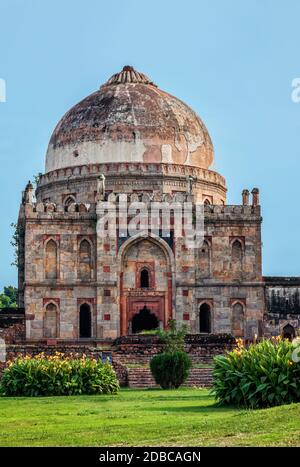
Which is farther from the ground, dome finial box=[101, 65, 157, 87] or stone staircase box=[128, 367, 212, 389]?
dome finial box=[101, 65, 157, 87]

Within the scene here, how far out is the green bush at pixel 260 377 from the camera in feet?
76.5

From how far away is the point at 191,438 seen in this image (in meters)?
17.9

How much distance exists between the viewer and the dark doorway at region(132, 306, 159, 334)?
165ft

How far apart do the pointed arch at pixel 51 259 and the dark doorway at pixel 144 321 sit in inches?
156

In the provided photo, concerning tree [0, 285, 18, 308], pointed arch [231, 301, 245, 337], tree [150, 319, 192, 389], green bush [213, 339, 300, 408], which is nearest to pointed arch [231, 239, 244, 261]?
pointed arch [231, 301, 245, 337]

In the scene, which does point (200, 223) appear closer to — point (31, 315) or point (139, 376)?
point (31, 315)

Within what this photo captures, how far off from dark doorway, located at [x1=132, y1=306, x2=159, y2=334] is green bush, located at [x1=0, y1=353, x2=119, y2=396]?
61.5 feet

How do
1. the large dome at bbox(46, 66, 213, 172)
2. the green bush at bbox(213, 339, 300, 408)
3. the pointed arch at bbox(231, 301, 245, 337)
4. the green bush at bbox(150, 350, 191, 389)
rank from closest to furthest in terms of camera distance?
1. the green bush at bbox(213, 339, 300, 408)
2. the green bush at bbox(150, 350, 191, 389)
3. the pointed arch at bbox(231, 301, 245, 337)
4. the large dome at bbox(46, 66, 213, 172)

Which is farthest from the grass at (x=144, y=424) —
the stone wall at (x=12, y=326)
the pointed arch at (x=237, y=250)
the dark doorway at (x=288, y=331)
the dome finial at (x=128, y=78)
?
the dome finial at (x=128, y=78)

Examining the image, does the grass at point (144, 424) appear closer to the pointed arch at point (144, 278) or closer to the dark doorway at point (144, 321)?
the dark doorway at point (144, 321)

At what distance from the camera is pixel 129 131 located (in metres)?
54.5

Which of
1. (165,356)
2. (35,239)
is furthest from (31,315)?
(165,356)

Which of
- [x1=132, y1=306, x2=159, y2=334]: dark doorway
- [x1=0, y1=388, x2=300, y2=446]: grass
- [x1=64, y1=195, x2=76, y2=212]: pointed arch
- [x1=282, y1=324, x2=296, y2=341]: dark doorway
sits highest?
[x1=64, y1=195, x2=76, y2=212]: pointed arch

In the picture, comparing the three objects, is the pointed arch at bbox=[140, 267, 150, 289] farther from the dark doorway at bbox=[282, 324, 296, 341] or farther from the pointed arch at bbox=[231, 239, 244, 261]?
the dark doorway at bbox=[282, 324, 296, 341]
